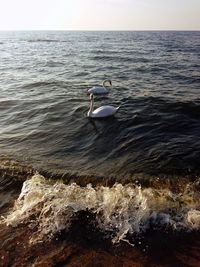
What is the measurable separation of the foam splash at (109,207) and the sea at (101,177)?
2cm

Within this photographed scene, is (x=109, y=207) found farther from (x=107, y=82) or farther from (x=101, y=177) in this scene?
(x=107, y=82)

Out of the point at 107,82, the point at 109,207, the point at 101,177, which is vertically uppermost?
the point at 109,207

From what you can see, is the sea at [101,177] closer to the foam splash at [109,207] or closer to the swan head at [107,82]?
the foam splash at [109,207]

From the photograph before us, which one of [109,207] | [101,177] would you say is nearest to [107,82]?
[101,177]

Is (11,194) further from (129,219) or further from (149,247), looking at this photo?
(149,247)

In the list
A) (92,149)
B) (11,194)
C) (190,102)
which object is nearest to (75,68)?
(190,102)

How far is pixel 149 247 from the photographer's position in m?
5.36

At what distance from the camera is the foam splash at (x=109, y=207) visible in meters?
5.87

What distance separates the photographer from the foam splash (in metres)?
5.87

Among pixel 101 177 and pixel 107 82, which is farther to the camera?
pixel 107 82

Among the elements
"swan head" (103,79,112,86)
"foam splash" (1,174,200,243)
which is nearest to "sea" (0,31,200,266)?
"foam splash" (1,174,200,243)

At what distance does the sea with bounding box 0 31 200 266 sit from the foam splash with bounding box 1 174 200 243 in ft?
0.07

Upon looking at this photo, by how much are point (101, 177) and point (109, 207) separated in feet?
5.26

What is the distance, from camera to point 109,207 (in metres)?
6.36
